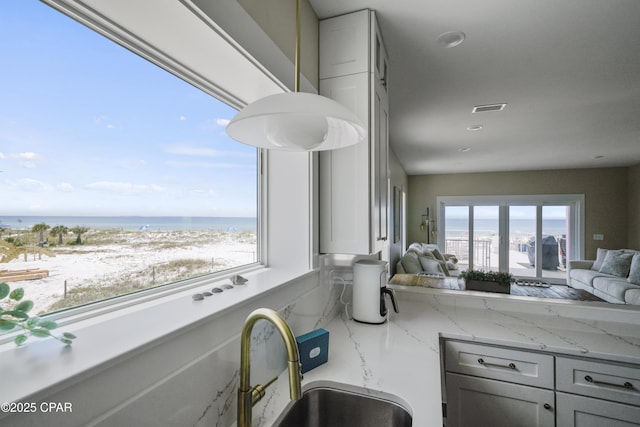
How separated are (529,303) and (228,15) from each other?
7.12 ft

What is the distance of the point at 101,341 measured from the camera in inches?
26.3

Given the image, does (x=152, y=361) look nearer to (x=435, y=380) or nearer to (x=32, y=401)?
(x=32, y=401)

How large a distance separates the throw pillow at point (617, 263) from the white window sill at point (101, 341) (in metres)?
6.55

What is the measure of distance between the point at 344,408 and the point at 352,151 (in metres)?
1.15

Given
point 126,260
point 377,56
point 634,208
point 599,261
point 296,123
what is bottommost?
point 599,261

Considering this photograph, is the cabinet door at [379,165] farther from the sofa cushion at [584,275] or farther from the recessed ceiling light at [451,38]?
the sofa cushion at [584,275]

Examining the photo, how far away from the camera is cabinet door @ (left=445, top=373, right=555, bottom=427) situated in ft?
4.91

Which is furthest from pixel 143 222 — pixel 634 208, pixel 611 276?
pixel 634 208

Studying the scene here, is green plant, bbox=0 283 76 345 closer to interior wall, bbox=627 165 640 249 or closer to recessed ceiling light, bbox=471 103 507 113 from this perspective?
recessed ceiling light, bbox=471 103 507 113

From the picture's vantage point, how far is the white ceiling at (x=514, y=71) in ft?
5.30

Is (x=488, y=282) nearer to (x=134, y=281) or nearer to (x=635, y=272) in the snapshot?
(x=134, y=281)

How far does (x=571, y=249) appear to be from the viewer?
687 cm

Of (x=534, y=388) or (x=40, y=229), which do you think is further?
(x=534, y=388)

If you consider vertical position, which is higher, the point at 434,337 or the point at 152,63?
the point at 152,63
